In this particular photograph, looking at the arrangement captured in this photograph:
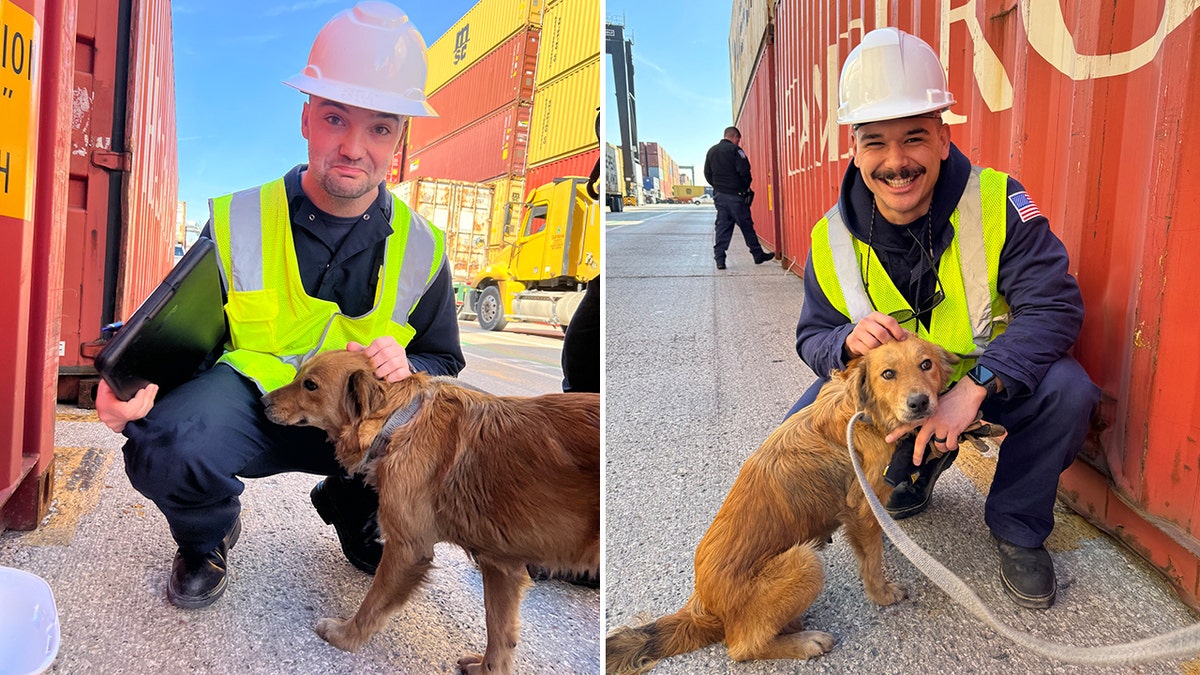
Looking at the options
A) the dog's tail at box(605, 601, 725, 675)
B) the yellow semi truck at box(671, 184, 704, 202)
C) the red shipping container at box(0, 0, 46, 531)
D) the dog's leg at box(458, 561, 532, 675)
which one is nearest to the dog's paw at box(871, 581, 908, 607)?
the dog's tail at box(605, 601, 725, 675)

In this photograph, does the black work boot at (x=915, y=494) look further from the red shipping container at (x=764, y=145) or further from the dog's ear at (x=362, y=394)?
the red shipping container at (x=764, y=145)

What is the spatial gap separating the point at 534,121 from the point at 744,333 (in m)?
3.84

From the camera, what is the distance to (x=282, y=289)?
1.68m

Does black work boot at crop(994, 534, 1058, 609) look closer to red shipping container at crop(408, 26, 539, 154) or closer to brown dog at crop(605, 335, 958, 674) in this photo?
brown dog at crop(605, 335, 958, 674)

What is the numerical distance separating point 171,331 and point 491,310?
78 cm

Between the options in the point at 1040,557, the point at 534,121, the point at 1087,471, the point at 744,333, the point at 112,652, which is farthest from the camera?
the point at 744,333

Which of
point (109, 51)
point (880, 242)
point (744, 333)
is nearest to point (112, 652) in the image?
point (109, 51)

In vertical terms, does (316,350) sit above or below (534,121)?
below

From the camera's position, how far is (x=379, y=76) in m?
1.53

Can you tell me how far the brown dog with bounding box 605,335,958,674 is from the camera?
1951 millimetres

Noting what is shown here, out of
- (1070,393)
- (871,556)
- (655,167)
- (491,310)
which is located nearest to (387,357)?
(491,310)

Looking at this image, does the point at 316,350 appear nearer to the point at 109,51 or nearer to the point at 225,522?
the point at 225,522

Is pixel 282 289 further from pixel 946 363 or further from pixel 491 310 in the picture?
pixel 946 363

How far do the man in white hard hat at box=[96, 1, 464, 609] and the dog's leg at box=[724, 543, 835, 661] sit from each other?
3.26 feet
